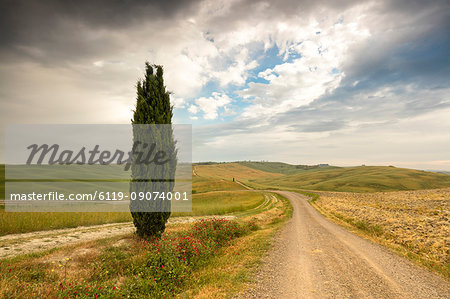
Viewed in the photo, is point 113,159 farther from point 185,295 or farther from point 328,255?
point 328,255

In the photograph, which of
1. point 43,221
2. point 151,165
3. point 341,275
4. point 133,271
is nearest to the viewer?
point 341,275

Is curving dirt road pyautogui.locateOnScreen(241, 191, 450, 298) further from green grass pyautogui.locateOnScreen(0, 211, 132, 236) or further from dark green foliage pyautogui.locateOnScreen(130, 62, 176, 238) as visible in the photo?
green grass pyautogui.locateOnScreen(0, 211, 132, 236)

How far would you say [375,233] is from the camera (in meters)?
16.4

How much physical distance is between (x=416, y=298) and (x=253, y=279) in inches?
223

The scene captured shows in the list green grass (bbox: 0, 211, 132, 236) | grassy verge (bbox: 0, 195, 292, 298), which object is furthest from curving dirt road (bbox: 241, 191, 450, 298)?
green grass (bbox: 0, 211, 132, 236)

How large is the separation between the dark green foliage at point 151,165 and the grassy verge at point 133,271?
65.8 inches

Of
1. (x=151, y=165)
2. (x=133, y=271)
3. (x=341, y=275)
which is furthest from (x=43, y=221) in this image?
(x=341, y=275)

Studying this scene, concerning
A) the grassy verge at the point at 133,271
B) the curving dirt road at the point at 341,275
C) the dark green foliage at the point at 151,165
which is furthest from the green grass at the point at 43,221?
the curving dirt road at the point at 341,275

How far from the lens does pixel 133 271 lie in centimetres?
916

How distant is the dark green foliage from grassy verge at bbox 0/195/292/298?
167cm

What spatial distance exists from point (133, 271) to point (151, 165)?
6.67 meters

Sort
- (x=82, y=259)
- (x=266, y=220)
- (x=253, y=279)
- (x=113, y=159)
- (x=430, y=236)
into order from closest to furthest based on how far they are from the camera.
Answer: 1. (x=253, y=279)
2. (x=82, y=259)
3. (x=430, y=236)
4. (x=113, y=159)
5. (x=266, y=220)

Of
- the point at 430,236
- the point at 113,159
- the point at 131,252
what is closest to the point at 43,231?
the point at 113,159

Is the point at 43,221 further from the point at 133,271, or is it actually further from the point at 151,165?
the point at 133,271
